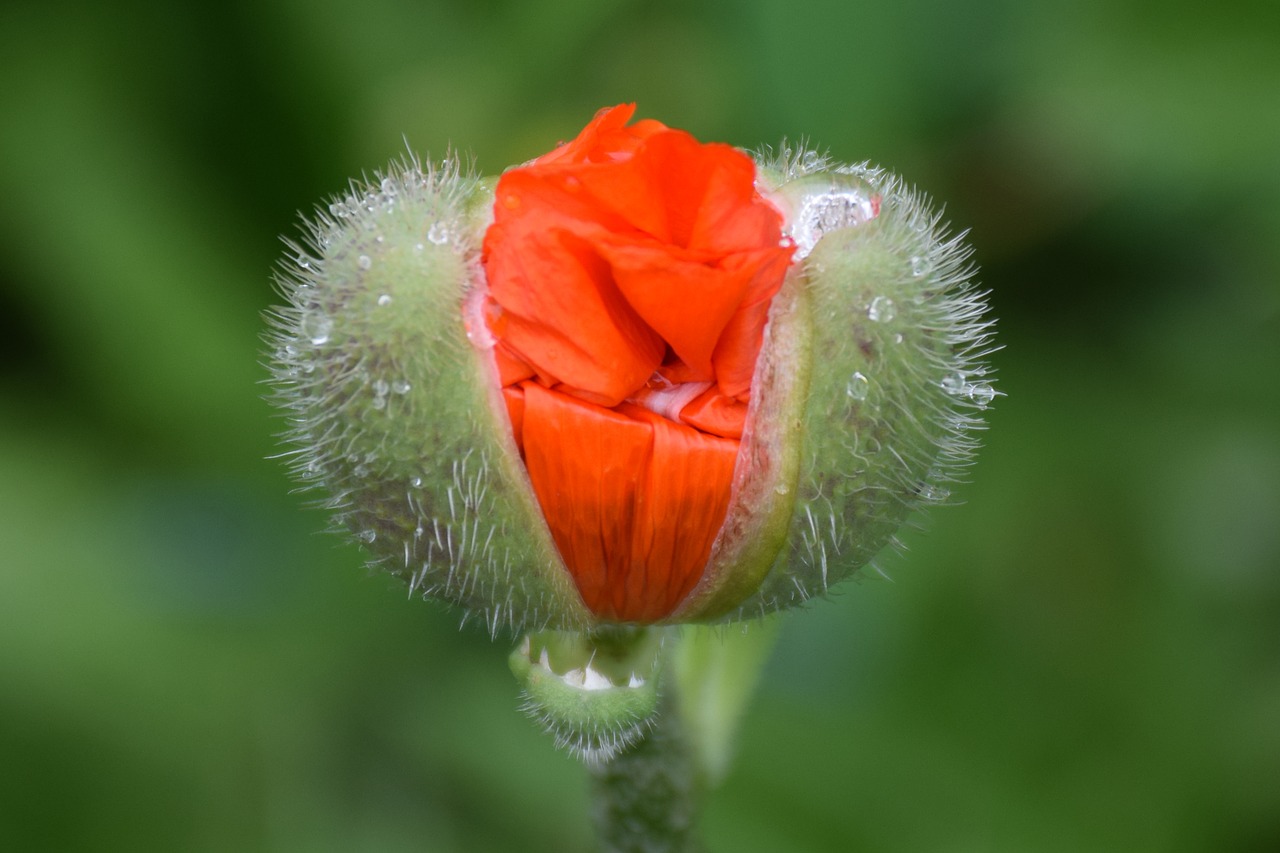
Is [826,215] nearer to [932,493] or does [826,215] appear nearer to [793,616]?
[932,493]

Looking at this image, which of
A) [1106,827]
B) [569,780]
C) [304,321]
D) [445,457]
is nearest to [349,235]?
[304,321]

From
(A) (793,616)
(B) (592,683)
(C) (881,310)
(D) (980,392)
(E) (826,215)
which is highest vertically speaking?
(E) (826,215)

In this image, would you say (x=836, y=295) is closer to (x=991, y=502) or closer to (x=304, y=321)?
(x=304, y=321)

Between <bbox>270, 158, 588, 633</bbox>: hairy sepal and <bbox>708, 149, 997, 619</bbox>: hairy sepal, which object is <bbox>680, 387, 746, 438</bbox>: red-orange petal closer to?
<bbox>708, 149, 997, 619</bbox>: hairy sepal

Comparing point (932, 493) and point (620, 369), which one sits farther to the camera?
point (932, 493)

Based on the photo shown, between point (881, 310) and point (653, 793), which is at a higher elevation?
point (881, 310)

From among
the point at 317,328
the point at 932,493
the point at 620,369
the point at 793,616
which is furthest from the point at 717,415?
the point at 793,616

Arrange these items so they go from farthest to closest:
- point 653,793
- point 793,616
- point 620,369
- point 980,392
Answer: point 793,616, point 653,793, point 980,392, point 620,369

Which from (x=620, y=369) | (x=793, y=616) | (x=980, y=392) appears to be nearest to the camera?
(x=620, y=369)
